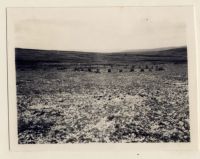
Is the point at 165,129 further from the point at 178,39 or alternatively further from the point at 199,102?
the point at 178,39

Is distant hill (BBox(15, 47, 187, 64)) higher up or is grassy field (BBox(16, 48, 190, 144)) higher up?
distant hill (BBox(15, 47, 187, 64))

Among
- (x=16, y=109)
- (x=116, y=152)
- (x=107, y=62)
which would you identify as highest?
(x=107, y=62)

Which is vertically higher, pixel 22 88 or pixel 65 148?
pixel 22 88

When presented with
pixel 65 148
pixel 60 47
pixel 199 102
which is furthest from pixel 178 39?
pixel 65 148

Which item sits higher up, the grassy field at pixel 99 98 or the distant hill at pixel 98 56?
the distant hill at pixel 98 56
